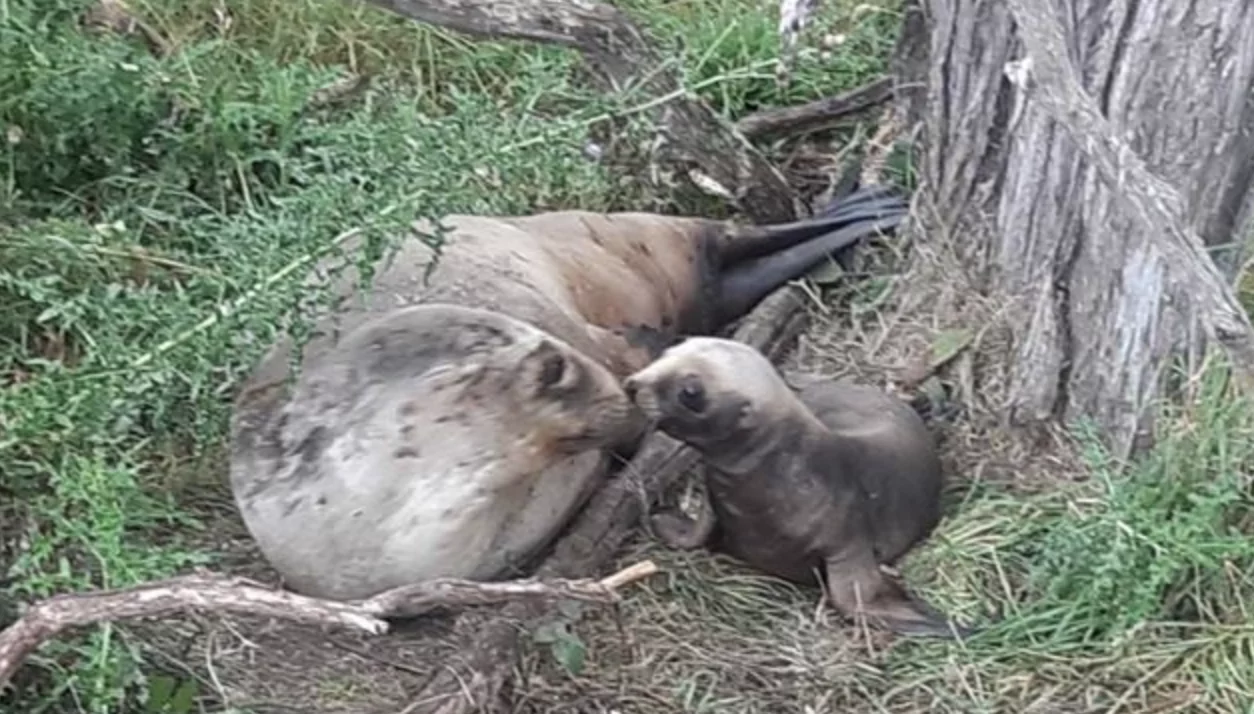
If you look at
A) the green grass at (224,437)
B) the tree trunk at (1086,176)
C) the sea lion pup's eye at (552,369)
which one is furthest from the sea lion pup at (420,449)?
the tree trunk at (1086,176)

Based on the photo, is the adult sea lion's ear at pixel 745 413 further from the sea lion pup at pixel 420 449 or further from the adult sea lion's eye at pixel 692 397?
the sea lion pup at pixel 420 449

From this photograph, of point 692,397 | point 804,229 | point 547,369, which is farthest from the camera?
point 804,229

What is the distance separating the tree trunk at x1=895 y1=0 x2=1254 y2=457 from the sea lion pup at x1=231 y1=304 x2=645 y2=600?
75cm

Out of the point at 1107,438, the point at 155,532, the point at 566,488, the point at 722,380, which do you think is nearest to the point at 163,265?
the point at 155,532

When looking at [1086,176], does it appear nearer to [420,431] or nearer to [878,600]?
[878,600]

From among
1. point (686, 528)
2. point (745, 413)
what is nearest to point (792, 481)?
point (745, 413)

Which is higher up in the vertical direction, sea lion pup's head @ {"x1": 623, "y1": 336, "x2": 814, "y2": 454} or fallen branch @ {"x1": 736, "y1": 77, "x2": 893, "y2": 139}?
fallen branch @ {"x1": 736, "y1": 77, "x2": 893, "y2": 139}

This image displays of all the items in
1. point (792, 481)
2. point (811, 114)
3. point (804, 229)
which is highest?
point (811, 114)

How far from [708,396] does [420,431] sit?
0.48 m

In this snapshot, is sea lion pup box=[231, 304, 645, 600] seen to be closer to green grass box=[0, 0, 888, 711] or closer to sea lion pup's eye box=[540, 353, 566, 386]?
sea lion pup's eye box=[540, 353, 566, 386]

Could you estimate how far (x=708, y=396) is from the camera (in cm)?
365

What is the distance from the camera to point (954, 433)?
4.06 m

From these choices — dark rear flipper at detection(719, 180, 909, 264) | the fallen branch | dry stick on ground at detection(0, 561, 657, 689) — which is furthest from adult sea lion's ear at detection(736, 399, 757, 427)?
the fallen branch

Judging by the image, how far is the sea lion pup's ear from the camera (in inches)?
148
